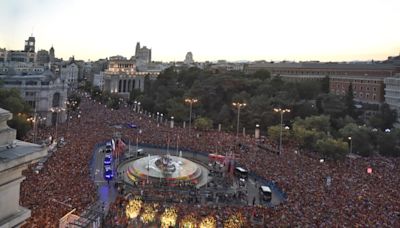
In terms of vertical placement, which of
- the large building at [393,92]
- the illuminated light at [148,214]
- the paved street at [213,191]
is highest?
the large building at [393,92]

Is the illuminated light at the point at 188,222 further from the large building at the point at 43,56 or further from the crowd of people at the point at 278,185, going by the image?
the large building at the point at 43,56

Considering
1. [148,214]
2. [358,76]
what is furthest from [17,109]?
[358,76]

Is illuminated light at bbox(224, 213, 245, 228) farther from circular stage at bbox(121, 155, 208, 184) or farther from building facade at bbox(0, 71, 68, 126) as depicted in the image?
building facade at bbox(0, 71, 68, 126)

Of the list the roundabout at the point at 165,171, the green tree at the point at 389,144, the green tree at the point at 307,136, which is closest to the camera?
the roundabout at the point at 165,171

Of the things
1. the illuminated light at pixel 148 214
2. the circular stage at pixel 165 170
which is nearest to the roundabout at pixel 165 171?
the circular stage at pixel 165 170

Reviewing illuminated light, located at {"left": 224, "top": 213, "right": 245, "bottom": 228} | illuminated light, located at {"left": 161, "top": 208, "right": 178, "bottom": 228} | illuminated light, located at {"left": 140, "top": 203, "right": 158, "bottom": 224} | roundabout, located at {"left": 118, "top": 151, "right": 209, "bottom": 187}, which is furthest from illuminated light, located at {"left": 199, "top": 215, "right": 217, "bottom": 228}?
roundabout, located at {"left": 118, "top": 151, "right": 209, "bottom": 187}

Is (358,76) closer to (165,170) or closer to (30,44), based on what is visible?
(165,170)

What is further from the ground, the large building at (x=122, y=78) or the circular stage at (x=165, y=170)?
the large building at (x=122, y=78)
